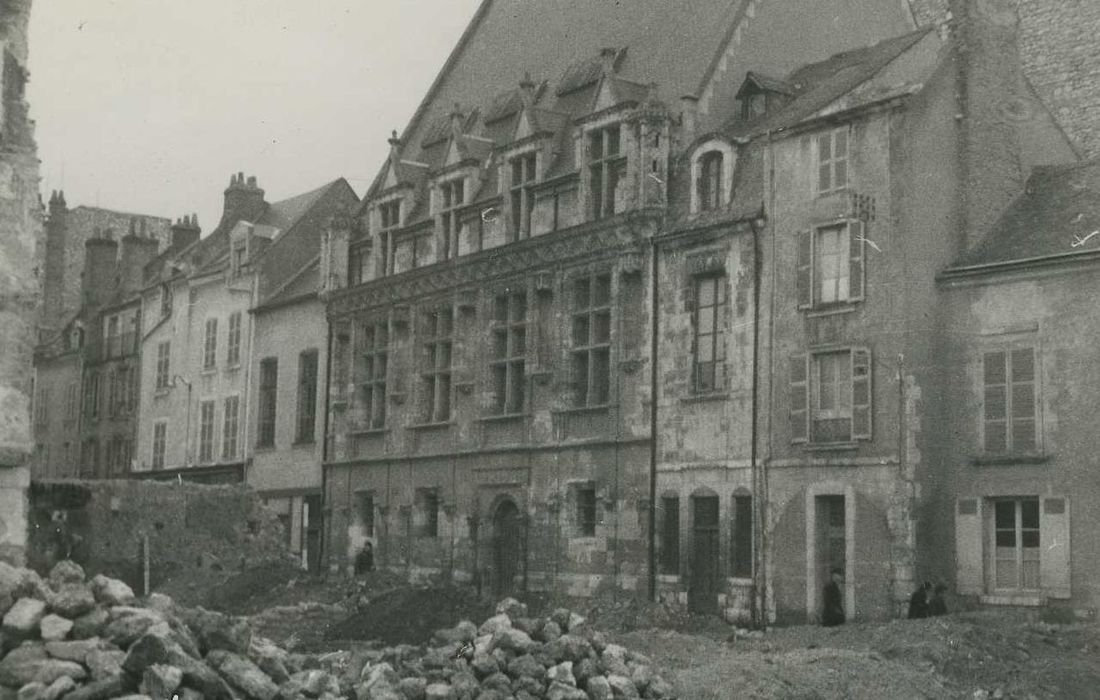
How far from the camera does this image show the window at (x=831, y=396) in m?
22.7

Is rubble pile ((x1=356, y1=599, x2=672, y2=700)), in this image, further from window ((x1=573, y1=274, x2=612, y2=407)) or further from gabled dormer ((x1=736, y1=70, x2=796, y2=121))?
gabled dormer ((x1=736, y1=70, x2=796, y2=121))

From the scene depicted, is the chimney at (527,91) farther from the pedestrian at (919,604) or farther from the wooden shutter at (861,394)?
the pedestrian at (919,604)

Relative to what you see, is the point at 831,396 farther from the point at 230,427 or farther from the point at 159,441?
the point at 159,441

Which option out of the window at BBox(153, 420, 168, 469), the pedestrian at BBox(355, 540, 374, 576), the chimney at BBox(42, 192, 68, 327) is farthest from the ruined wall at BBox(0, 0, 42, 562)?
the chimney at BBox(42, 192, 68, 327)

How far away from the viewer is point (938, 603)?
69.2 feet

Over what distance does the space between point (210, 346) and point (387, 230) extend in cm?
923

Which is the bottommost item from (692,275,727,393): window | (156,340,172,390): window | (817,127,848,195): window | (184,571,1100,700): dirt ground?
(184,571,1100,700): dirt ground

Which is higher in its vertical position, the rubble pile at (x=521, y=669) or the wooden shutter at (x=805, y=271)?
the wooden shutter at (x=805, y=271)

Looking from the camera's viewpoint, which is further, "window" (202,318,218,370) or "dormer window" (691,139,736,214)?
"window" (202,318,218,370)

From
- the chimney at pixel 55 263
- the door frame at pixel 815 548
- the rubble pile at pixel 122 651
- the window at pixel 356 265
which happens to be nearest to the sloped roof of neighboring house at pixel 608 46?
the window at pixel 356 265

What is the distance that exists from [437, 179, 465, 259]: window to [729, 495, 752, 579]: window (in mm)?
11035

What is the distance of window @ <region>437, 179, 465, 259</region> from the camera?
108ft

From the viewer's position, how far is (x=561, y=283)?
95.4 ft

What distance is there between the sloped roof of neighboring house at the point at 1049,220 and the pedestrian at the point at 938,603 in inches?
204
